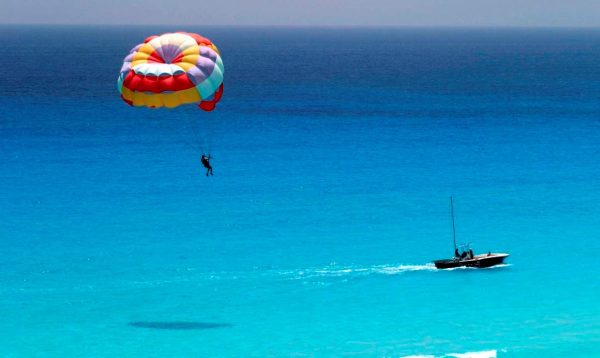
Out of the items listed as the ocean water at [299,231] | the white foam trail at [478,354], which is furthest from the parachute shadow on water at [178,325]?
the white foam trail at [478,354]

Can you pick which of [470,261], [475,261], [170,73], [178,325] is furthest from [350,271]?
[170,73]

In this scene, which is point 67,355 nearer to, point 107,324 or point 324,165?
point 107,324

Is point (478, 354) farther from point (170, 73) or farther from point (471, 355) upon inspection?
point (170, 73)

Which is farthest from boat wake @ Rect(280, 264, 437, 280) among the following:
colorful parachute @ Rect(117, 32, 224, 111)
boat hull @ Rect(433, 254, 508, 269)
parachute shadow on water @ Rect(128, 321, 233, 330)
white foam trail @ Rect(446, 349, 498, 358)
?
colorful parachute @ Rect(117, 32, 224, 111)

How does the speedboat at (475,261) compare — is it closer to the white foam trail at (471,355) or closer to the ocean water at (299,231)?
the ocean water at (299,231)

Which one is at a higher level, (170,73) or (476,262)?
(170,73)

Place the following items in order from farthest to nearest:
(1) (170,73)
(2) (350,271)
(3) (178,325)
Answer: (2) (350,271) < (3) (178,325) < (1) (170,73)
